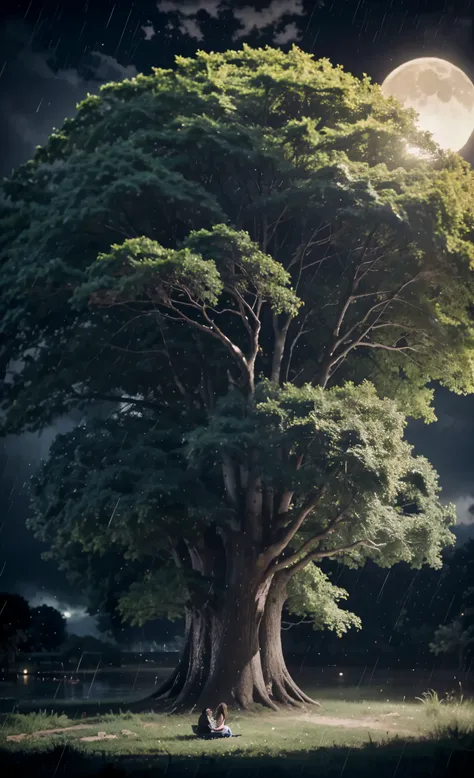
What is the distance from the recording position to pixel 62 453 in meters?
33.7

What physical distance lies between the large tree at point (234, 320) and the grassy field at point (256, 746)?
11.4ft

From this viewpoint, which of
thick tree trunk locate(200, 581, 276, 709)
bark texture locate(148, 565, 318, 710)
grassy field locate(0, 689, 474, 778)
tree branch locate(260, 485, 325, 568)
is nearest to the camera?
grassy field locate(0, 689, 474, 778)

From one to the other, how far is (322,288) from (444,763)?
16.9 m

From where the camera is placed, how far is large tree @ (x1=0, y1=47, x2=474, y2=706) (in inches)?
1056

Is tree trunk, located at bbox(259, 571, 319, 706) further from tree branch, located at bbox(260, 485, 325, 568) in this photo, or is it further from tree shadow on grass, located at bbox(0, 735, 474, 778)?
tree shadow on grass, located at bbox(0, 735, 474, 778)

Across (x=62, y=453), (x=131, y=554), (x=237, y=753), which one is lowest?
(x=237, y=753)

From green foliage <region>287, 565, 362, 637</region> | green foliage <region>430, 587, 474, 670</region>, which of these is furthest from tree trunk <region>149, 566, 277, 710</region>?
green foliage <region>430, 587, 474, 670</region>

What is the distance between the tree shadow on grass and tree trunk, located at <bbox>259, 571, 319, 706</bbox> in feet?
34.7

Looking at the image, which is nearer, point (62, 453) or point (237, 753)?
point (237, 753)

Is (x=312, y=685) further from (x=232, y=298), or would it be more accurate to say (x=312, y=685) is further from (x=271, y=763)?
(x=271, y=763)

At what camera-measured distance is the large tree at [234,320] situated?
88.0 ft

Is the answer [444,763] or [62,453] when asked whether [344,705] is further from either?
[444,763]

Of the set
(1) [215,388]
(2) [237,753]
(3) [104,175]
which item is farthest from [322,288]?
(2) [237,753]

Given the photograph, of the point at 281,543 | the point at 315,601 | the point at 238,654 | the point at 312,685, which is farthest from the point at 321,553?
the point at 312,685
